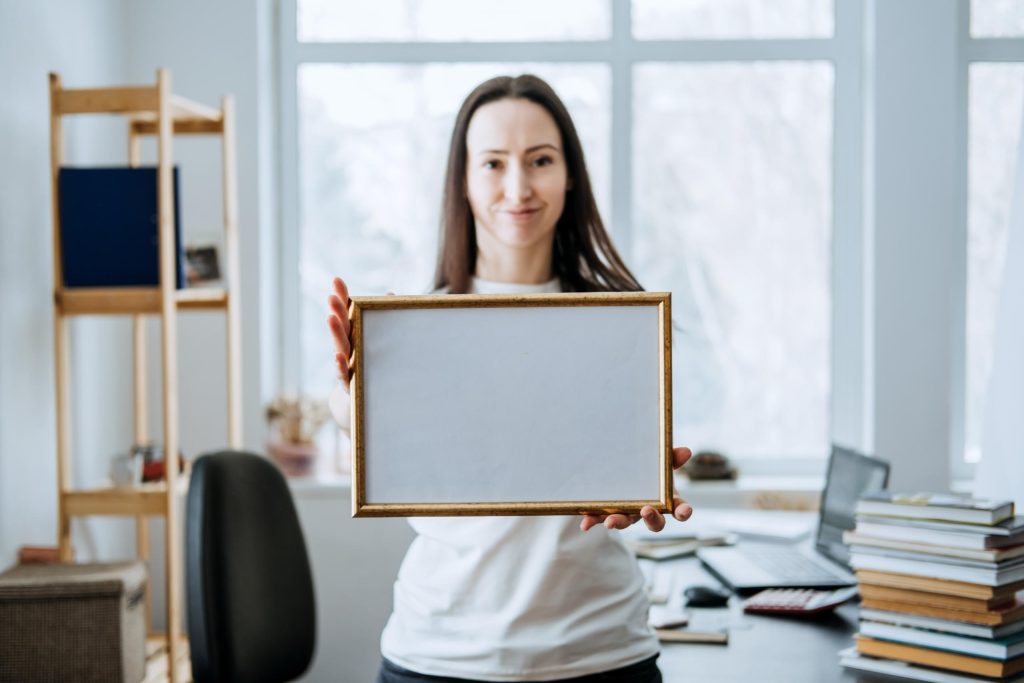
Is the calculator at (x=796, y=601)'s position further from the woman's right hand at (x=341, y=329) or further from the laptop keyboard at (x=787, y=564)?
the woman's right hand at (x=341, y=329)

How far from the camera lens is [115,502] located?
2.77 meters

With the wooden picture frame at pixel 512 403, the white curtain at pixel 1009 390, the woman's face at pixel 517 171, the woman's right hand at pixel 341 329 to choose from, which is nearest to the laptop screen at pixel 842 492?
the white curtain at pixel 1009 390

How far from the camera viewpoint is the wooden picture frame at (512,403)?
1.18m

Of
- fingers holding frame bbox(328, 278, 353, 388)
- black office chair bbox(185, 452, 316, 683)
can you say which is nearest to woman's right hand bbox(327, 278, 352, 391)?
fingers holding frame bbox(328, 278, 353, 388)

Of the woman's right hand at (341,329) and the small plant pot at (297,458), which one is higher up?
the woman's right hand at (341,329)

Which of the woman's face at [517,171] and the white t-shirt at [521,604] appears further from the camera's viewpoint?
the woman's face at [517,171]

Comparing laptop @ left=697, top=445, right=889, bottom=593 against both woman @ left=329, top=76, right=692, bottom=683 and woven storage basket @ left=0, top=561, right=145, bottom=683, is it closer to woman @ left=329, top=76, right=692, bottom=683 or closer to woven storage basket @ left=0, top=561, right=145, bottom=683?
woman @ left=329, top=76, right=692, bottom=683

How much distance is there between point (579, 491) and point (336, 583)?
250 cm

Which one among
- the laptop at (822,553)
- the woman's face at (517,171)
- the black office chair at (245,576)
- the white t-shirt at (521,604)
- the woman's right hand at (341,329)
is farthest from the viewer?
the laptop at (822,553)

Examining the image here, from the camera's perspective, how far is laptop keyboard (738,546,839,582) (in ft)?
7.22

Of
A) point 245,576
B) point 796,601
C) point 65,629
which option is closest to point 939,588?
point 796,601

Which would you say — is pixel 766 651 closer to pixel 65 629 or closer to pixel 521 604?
pixel 521 604

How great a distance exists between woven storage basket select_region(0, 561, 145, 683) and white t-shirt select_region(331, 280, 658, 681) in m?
1.22

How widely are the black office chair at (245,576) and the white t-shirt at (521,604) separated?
48 cm
